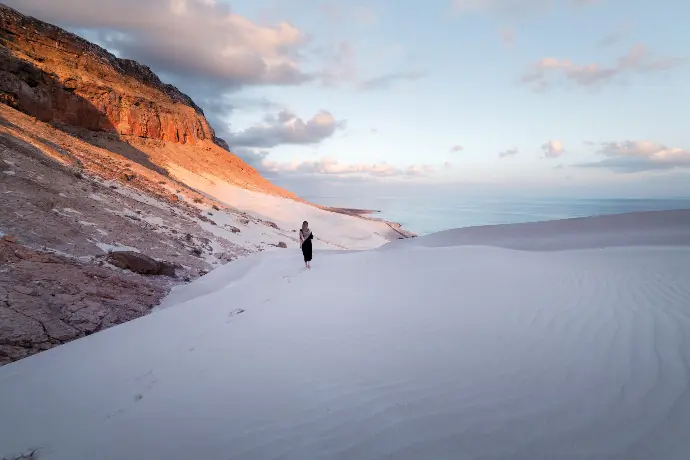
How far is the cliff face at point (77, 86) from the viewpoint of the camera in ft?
76.3

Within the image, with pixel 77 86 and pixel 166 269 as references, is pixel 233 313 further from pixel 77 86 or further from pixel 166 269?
pixel 77 86

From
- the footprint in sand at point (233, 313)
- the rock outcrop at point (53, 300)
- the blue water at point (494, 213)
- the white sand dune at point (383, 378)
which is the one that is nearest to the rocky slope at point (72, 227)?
the rock outcrop at point (53, 300)

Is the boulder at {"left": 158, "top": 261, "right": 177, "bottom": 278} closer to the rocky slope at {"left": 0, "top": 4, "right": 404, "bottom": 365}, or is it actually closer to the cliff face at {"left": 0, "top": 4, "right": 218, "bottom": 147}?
the rocky slope at {"left": 0, "top": 4, "right": 404, "bottom": 365}

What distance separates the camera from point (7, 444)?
2473 millimetres

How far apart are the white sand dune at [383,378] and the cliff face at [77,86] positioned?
25.3 meters

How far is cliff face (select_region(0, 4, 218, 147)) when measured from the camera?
23.2 m

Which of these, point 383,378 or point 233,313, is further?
point 233,313

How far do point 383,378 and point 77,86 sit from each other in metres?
40.2

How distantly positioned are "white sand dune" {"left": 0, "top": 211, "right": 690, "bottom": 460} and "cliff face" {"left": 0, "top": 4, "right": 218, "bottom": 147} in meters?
25.3

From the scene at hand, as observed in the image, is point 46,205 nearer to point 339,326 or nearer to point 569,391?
point 339,326

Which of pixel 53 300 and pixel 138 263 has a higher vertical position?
pixel 138 263

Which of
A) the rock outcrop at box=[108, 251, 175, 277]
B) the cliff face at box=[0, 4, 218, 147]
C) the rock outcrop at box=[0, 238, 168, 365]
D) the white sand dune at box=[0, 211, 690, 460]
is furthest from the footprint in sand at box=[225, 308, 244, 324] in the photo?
the cliff face at box=[0, 4, 218, 147]

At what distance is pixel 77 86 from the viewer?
30.9 metres

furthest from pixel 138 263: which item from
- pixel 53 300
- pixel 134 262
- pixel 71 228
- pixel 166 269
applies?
pixel 53 300
